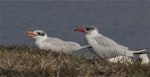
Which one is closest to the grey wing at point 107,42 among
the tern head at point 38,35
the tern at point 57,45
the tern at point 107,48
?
the tern at point 107,48

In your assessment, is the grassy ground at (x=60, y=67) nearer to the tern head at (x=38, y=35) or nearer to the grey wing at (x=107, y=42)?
the grey wing at (x=107, y=42)

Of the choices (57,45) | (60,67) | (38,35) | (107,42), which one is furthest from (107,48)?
(60,67)

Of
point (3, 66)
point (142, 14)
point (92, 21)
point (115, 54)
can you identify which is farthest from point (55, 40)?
point (142, 14)

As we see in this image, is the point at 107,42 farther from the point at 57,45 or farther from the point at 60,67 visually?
the point at 60,67

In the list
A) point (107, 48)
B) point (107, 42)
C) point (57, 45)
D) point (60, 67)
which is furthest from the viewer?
point (57, 45)

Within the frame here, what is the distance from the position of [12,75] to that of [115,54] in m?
3.29

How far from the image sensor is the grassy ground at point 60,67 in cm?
840

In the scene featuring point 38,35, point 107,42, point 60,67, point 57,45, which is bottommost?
point 60,67

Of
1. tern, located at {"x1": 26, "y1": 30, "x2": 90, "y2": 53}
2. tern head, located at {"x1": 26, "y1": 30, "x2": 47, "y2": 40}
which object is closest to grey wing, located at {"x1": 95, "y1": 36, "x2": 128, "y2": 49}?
tern, located at {"x1": 26, "y1": 30, "x2": 90, "y2": 53}

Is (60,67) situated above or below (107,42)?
below

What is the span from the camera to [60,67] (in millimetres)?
8594

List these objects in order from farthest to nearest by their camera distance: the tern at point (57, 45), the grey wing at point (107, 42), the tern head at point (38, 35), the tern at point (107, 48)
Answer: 1. the tern head at point (38, 35)
2. the tern at point (57, 45)
3. the grey wing at point (107, 42)
4. the tern at point (107, 48)

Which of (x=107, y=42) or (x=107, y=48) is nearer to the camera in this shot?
(x=107, y=48)

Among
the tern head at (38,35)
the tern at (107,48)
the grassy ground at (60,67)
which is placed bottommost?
the grassy ground at (60,67)
